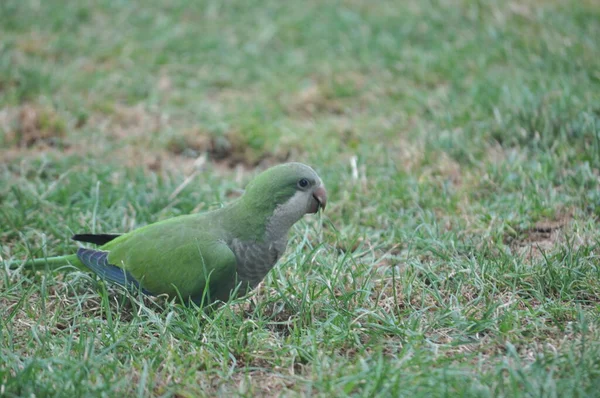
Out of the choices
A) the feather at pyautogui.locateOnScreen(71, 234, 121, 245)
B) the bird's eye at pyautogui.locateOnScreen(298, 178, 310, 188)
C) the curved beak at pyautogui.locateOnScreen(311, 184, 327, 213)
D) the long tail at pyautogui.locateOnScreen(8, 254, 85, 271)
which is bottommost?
the long tail at pyautogui.locateOnScreen(8, 254, 85, 271)

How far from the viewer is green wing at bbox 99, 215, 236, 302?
131 inches

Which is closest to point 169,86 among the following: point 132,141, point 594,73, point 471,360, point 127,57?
point 127,57

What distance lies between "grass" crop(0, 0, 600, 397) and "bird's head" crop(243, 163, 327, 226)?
38 cm

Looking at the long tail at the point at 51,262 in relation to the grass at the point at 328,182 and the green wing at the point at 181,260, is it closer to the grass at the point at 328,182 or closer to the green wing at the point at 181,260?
the grass at the point at 328,182

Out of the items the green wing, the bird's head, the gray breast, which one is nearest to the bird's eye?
the bird's head

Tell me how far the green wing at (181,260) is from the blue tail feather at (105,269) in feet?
0.08

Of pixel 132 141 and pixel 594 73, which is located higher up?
pixel 594 73

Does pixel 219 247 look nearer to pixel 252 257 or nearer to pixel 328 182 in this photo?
pixel 252 257

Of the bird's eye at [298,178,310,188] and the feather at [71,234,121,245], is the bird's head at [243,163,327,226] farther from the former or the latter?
the feather at [71,234,121,245]

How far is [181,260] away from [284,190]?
0.60 metres

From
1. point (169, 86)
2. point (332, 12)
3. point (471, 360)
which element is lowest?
point (471, 360)

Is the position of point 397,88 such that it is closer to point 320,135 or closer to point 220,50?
point 320,135

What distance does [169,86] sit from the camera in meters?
6.60

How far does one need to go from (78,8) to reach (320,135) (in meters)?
3.73
